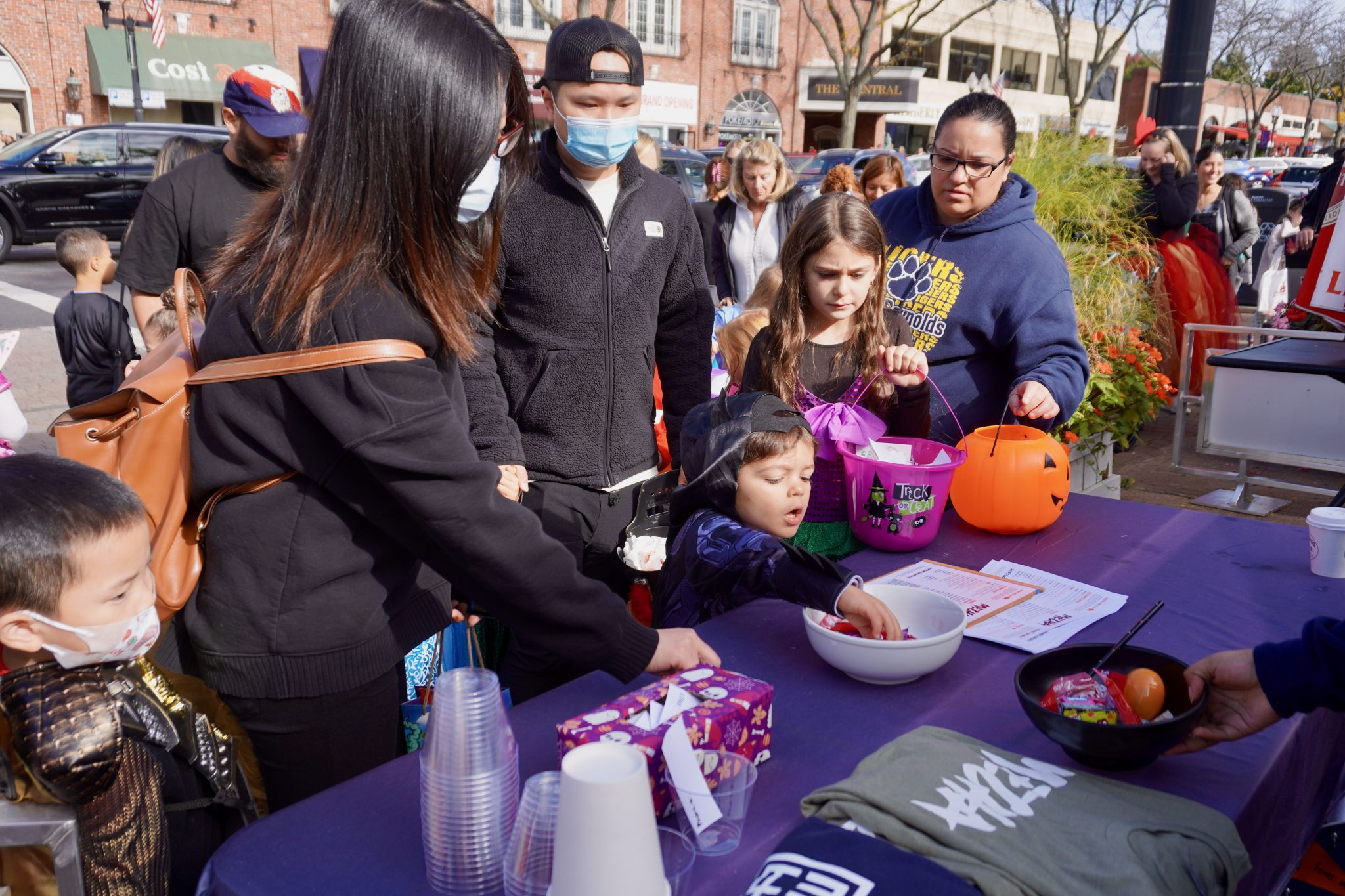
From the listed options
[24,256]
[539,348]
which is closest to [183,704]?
[539,348]

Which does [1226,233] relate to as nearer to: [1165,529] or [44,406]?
[1165,529]

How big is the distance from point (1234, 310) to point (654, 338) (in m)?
6.67

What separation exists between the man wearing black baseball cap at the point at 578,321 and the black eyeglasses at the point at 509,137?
0.97 m

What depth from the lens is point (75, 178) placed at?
13242mm

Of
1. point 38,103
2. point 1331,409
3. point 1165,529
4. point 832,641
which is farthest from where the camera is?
point 38,103

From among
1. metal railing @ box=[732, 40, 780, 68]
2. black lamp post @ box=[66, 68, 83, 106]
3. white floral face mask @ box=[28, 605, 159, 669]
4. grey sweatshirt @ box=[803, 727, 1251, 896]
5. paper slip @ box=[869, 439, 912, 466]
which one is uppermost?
metal railing @ box=[732, 40, 780, 68]

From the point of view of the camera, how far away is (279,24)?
24.7 meters

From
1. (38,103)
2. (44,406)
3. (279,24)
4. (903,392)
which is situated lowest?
(44,406)

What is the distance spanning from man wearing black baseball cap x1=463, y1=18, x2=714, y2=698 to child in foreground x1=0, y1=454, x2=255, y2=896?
1.21 metres

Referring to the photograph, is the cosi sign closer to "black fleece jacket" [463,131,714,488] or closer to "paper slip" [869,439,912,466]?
"black fleece jacket" [463,131,714,488]

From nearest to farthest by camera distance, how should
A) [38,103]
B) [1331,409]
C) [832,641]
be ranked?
[832,641], [1331,409], [38,103]

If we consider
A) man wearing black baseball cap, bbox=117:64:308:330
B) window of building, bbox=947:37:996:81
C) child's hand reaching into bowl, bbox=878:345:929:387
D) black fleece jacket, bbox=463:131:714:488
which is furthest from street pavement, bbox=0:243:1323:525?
window of building, bbox=947:37:996:81

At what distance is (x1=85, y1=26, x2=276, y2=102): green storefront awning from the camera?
2211 cm

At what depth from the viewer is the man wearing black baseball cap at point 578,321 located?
8.98 feet
